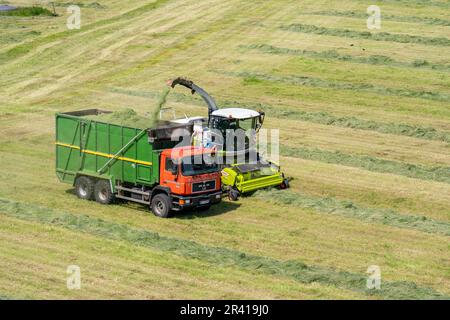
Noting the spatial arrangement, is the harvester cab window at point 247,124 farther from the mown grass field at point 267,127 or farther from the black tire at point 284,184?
the mown grass field at point 267,127

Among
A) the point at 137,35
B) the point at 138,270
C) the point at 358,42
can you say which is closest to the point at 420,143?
the point at 358,42

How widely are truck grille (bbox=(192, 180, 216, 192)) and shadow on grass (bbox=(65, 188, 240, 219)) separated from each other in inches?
34.3

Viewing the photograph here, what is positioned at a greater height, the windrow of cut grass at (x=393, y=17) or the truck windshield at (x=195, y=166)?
the windrow of cut grass at (x=393, y=17)

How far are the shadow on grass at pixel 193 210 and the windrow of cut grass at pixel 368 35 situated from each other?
28309 mm

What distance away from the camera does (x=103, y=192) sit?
31062mm

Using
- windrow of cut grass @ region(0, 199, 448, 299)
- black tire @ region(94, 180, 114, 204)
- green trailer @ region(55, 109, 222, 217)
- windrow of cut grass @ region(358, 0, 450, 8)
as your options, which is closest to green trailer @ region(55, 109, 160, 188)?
green trailer @ region(55, 109, 222, 217)

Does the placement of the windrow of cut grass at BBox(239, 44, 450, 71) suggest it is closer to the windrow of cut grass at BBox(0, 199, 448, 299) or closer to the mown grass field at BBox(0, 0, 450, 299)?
the mown grass field at BBox(0, 0, 450, 299)

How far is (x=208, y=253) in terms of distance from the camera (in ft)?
85.8

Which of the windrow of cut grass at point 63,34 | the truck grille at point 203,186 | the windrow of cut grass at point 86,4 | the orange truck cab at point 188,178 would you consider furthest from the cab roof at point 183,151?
the windrow of cut grass at point 86,4

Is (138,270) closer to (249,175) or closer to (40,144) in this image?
(249,175)

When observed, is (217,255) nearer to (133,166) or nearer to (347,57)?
(133,166)

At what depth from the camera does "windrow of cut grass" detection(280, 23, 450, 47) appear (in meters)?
55.9

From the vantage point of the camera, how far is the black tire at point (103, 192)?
30797 millimetres

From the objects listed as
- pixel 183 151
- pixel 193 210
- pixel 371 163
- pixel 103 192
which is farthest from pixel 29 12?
pixel 183 151
